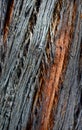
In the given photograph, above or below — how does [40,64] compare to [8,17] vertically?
below

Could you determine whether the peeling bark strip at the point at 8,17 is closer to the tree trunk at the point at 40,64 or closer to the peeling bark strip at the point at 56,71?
the tree trunk at the point at 40,64

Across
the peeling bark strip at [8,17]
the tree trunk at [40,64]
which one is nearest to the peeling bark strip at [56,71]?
the tree trunk at [40,64]

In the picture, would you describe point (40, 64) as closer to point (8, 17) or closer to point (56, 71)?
point (56, 71)

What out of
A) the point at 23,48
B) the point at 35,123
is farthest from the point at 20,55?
the point at 35,123

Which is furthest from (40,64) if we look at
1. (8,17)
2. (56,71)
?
(8,17)

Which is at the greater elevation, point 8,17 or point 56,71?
point 8,17

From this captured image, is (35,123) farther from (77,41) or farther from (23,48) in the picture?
(77,41)

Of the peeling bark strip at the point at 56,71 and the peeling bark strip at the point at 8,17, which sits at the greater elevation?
the peeling bark strip at the point at 8,17

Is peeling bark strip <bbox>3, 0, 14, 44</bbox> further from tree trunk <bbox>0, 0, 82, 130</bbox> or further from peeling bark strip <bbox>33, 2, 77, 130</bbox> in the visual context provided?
peeling bark strip <bbox>33, 2, 77, 130</bbox>
